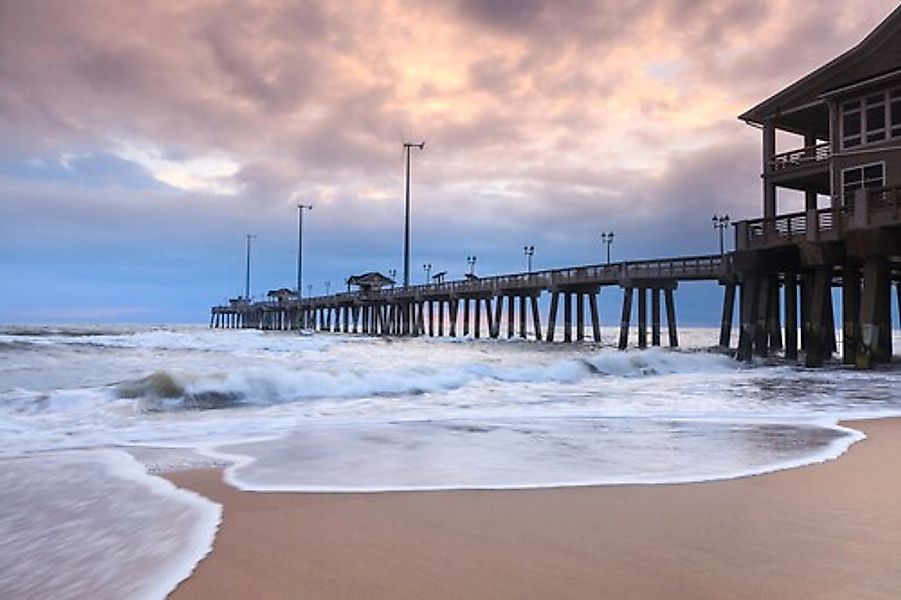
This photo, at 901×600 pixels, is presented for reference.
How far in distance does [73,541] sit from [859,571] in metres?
4.00

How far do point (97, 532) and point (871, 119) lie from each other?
2288 centimetres

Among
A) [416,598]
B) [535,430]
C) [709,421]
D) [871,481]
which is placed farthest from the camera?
[709,421]

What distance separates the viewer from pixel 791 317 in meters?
25.7

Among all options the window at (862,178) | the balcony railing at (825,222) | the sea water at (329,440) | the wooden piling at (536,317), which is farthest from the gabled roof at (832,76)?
the wooden piling at (536,317)

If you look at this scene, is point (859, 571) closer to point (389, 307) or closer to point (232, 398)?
point (232, 398)

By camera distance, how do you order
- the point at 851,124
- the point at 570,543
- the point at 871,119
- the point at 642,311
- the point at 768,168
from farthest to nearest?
the point at 642,311 → the point at 768,168 → the point at 851,124 → the point at 871,119 → the point at 570,543

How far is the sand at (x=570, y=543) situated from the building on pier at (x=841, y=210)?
14.2 m

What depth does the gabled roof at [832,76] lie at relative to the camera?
64.4 ft

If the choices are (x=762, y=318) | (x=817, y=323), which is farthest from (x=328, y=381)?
(x=762, y=318)

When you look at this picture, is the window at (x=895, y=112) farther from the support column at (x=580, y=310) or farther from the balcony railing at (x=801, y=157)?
the support column at (x=580, y=310)

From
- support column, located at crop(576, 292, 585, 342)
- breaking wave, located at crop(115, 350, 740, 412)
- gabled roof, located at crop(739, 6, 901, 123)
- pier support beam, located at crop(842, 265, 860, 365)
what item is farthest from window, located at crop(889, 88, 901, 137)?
support column, located at crop(576, 292, 585, 342)

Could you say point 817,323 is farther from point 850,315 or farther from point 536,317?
point 536,317

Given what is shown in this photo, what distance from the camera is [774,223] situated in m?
20.0

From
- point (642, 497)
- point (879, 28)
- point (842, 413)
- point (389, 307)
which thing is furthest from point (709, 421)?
point (389, 307)
